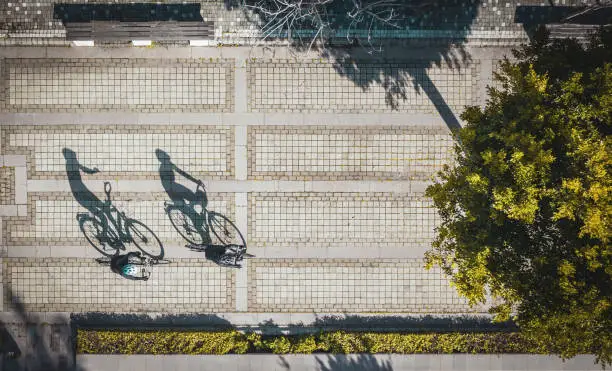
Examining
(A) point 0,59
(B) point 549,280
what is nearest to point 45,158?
(A) point 0,59

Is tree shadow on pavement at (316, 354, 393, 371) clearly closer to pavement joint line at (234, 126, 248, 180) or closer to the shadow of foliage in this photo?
the shadow of foliage

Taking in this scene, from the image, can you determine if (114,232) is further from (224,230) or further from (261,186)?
(261,186)

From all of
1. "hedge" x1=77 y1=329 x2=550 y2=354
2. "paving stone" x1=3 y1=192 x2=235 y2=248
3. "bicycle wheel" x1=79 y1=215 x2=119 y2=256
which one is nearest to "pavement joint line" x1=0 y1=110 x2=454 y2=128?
"paving stone" x1=3 y1=192 x2=235 y2=248

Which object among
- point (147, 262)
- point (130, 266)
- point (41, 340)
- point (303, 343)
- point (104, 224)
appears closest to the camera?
point (130, 266)

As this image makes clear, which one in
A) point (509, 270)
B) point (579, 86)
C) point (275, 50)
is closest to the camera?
point (579, 86)

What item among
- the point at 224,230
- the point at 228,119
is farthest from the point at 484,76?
the point at 224,230

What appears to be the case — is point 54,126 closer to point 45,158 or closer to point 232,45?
point 45,158
